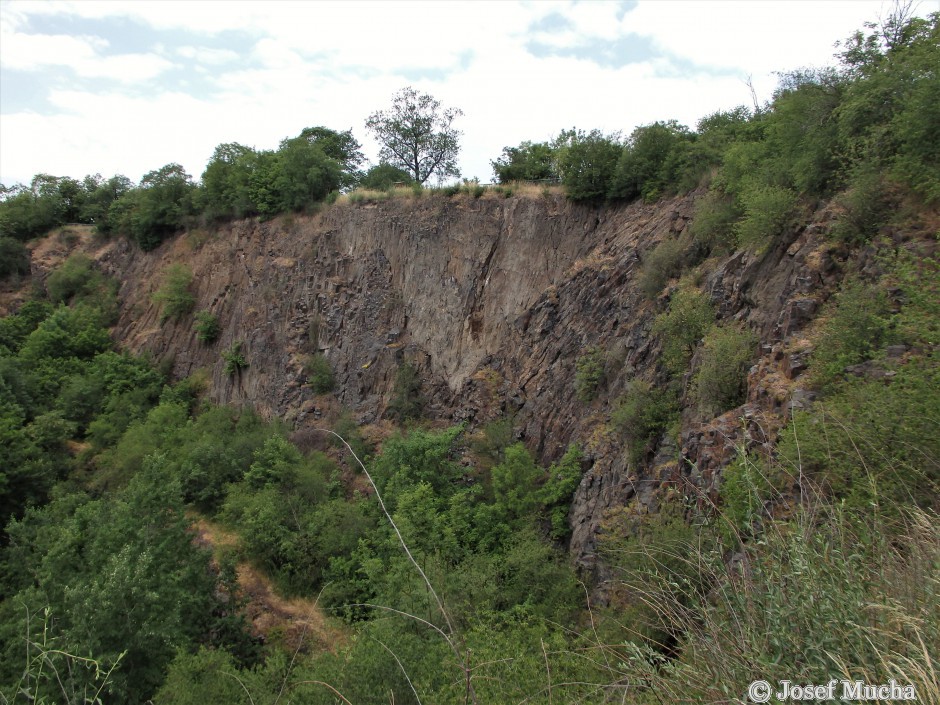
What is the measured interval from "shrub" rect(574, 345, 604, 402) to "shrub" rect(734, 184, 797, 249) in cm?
526

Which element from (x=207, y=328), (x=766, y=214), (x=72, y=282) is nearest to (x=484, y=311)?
(x=766, y=214)

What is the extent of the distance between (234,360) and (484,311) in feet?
43.0

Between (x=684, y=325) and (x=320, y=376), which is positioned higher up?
(x=684, y=325)

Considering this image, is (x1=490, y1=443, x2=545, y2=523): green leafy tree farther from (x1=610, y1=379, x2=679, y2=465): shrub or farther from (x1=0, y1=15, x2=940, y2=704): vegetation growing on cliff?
(x1=610, y1=379, x2=679, y2=465): shrub

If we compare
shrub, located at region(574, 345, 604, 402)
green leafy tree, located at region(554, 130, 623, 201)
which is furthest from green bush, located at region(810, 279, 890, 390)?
green leafy tree, located at region(554, 130, 623, 201)

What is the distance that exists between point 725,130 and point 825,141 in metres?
6.13

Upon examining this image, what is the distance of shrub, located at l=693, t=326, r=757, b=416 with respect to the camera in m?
11.3

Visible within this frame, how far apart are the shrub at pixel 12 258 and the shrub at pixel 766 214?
4081cm

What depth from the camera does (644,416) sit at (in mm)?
13578

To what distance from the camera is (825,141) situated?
12.4m

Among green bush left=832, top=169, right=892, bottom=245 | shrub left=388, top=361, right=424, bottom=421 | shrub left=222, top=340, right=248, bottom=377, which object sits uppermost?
green bush left=832, top=169, right=892, bottom=245

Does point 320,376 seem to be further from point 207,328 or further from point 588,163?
point 588,163

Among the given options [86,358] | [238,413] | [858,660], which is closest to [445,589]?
[858,660]

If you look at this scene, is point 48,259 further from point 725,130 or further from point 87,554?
point 725,130
